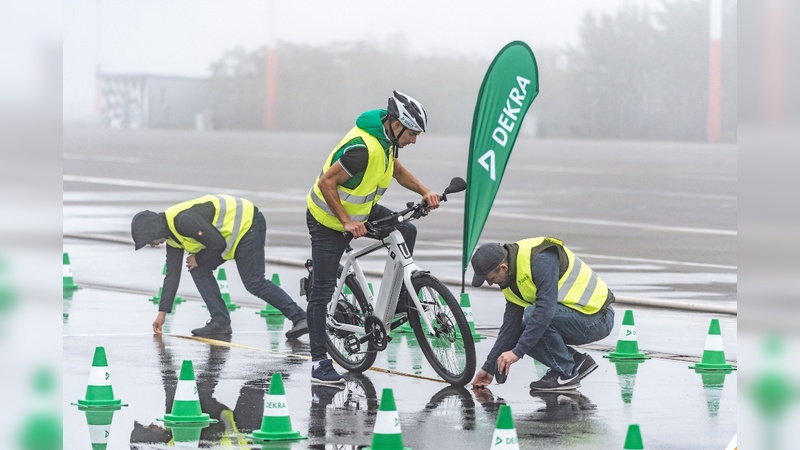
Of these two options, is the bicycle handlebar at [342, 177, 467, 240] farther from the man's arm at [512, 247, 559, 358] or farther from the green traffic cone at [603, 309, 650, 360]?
the green traffic cone at [603, 309, 650, 360]

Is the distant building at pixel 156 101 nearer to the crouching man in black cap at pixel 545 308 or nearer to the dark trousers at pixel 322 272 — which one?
the dark trousers at pixel 322 272

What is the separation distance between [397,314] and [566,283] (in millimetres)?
1085

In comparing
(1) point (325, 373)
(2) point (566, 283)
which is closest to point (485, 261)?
(2) point (566, 283)

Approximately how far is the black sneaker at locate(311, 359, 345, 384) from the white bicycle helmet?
1.56 m

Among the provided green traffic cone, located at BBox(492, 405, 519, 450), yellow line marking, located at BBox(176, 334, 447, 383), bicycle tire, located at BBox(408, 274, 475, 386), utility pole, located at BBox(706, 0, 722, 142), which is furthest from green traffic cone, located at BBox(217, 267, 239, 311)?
utility pole, located at BBox(706, 0, 722, 142)

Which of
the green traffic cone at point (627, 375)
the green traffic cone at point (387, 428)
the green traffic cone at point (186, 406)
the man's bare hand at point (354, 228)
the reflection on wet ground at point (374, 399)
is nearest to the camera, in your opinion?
the green traffic cone at point (387, 428)

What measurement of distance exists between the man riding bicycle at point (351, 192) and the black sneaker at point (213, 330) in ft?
7.52

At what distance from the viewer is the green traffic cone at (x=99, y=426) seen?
7.11 metres

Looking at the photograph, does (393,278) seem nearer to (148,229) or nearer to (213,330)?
(148,229)

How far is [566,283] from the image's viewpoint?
29.0ft

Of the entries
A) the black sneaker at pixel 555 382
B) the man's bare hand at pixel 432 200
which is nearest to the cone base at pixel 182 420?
the man's bare hand at pixel 432 200
